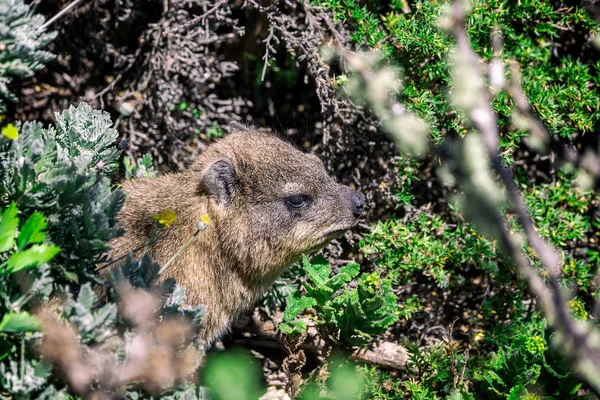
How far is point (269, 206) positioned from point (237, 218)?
229 millimetres

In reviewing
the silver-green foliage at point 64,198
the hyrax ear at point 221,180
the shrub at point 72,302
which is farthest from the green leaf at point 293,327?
the silver-green foliage at point 64,198

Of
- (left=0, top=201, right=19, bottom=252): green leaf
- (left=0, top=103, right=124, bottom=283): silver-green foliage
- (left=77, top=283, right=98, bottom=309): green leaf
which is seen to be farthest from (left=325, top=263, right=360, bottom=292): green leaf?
(left=0, top=201, right=19, bottom=252): green leaf

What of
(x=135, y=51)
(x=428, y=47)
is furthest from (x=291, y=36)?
(x=135, y=51)

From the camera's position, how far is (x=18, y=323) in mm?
2711

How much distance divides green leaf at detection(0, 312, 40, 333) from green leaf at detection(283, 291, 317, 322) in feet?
6.50

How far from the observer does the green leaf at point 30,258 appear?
2.83m

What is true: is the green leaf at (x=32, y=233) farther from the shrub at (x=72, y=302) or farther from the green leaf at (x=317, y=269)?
the green leaf at (x=317, y=269)

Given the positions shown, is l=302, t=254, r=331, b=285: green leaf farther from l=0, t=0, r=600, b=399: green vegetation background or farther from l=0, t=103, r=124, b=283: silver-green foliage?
l=0, t=103, r=124, b=283: silver-green foliage

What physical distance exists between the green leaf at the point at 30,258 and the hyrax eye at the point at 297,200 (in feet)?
6.27

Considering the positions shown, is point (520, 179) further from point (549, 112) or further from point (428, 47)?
point (428, 47)

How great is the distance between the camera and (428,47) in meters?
4.74

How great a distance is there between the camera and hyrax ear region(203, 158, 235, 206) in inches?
171

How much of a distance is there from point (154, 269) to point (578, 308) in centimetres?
270

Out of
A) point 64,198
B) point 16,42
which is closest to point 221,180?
point 64,198
